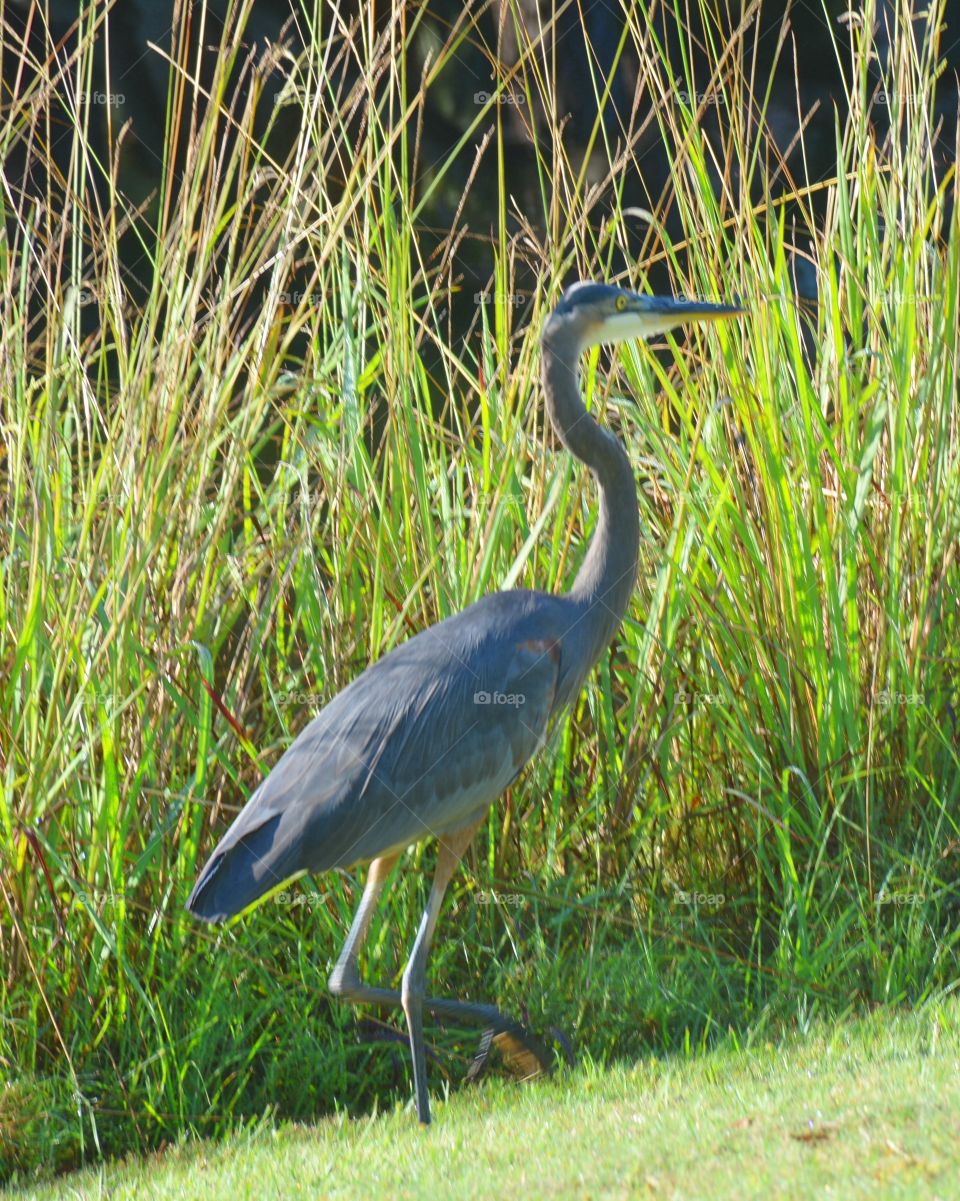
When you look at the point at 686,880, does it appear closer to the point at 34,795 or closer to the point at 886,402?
the point at 886,402

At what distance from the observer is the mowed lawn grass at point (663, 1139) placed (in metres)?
2.71

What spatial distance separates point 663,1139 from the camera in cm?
304

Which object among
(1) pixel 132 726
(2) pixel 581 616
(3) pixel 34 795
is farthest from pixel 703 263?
(3) pixel 34 795

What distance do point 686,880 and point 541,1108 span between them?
1.10 m

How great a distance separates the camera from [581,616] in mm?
4219

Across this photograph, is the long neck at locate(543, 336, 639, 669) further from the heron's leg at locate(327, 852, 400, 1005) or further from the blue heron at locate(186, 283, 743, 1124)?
the heron's leg at locate(327, 852, 400, 1005)

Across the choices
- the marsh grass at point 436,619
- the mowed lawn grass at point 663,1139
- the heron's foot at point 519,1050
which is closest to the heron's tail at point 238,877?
the marsh grass at point 436,619

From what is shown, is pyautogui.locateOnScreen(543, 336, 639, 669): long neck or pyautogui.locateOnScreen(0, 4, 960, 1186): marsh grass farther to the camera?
pyautogui.locateOnScreen(543, 336, 639, 669): long neck

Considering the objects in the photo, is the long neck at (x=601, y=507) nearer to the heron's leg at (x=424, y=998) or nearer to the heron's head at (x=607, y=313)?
the heron's head at (x=607, y=313)

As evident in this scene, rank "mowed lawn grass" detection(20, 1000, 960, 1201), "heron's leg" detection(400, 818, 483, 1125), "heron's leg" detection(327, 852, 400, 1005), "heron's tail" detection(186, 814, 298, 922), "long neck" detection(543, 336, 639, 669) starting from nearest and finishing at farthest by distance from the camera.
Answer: "mowed lawn grass" detection(20, 1000, 960, 1201) → "heron's tail" detection(186, 814, 298, 922) → "heron's leg" detection(400, 818, 483, 1125) → "heron's leg" detection(327, 852, 400, 1005) → "long neck" detection(543, 336, 639, 669)

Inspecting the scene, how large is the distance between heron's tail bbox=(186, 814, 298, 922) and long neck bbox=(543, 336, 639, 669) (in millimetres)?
1077

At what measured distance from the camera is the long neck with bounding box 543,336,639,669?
4230 mm

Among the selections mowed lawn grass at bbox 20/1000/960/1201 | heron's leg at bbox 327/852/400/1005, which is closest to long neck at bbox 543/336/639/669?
heron's leg at bbox 327/852/400/1005

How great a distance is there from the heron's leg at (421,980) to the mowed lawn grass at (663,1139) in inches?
3.8
